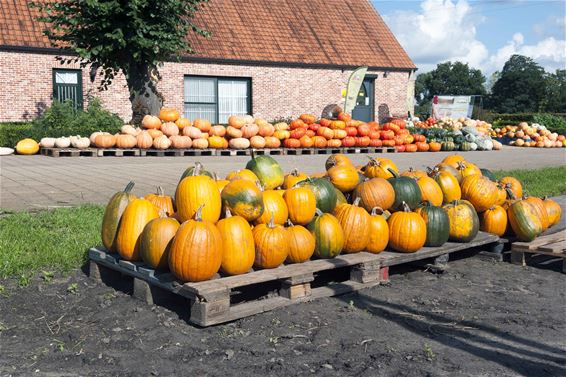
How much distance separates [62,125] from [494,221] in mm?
15152

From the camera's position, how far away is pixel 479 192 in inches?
229

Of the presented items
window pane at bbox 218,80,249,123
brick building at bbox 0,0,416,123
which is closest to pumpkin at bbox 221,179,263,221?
brick building at bbox 0,0,416,123

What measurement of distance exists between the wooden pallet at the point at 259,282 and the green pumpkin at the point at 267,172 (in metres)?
0.87

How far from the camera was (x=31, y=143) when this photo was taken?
16625 millimetres

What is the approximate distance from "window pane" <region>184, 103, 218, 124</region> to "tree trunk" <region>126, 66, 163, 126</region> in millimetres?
6658

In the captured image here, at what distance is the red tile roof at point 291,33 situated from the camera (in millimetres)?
25172

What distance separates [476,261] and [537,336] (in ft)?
6.87

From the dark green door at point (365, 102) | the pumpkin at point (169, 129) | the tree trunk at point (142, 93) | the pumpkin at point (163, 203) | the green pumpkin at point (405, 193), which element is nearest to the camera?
the pumpkin at point (163, 203)

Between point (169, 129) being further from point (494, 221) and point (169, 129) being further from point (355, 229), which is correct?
point (355, 229)

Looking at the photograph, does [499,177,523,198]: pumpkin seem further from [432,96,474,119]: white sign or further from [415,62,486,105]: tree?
[415,62,486,105]: tree

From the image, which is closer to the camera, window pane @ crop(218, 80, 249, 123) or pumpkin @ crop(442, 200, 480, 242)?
pumpkin @ crop(442, 200, 480, 242)

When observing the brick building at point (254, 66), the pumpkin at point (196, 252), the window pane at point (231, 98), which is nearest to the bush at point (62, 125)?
the brick building at point (254, 66)

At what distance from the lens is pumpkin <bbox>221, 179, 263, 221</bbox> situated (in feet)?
14.2

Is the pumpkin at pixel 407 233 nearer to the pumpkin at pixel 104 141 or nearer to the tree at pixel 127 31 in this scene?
the pumpkin at pixel 104 141
